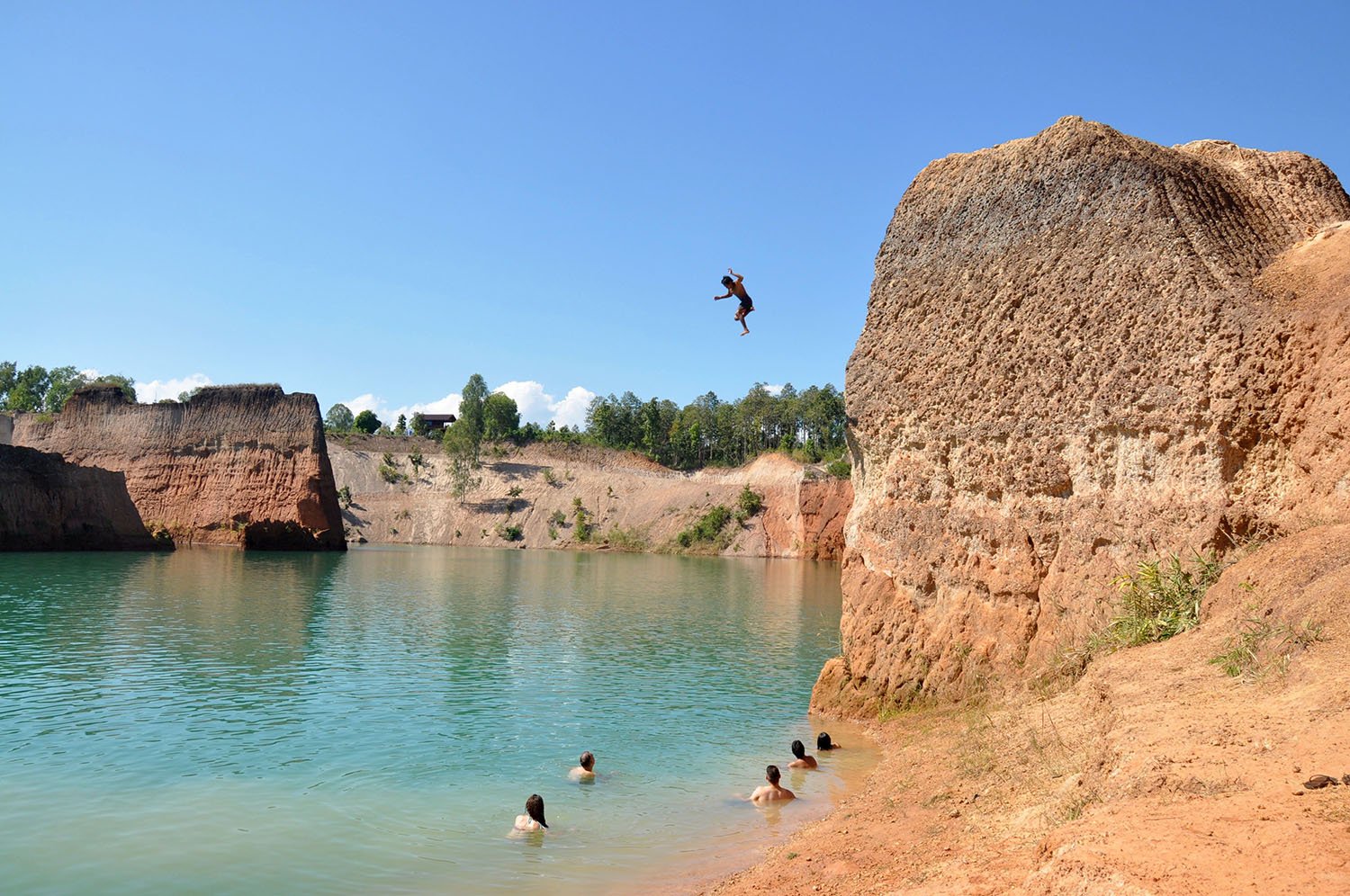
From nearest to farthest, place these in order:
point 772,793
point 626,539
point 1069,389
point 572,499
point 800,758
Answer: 1. point 772,793
2. point 1069,389
3. point 800,758
4. point 626,539
5. point 572,499

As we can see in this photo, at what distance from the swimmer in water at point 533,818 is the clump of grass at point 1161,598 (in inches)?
249

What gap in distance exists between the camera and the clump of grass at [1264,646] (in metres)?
7.08

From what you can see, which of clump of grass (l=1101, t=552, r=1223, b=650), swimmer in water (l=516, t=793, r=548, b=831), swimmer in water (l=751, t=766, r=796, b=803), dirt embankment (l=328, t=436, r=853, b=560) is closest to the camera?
clump of grass (l=1101, t=552, r=1223, b=650)

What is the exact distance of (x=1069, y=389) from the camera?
11.6 metres

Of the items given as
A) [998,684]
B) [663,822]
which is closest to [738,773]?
[663,822]

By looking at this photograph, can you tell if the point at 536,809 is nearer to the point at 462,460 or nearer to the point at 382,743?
the point at 382,743

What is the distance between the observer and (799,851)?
853 centimetres

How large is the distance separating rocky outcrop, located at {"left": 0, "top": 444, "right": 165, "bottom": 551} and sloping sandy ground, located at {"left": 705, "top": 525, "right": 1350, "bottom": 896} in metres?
53.2

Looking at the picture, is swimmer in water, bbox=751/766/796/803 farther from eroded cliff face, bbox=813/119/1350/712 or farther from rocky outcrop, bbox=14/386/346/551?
rocky outcrop, bbox=14/386/346/551

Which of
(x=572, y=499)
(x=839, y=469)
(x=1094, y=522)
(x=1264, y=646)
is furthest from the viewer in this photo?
(x=572, y=499)

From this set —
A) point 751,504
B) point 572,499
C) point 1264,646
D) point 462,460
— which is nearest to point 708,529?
point 751,504

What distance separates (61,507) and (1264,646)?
58.8 metres

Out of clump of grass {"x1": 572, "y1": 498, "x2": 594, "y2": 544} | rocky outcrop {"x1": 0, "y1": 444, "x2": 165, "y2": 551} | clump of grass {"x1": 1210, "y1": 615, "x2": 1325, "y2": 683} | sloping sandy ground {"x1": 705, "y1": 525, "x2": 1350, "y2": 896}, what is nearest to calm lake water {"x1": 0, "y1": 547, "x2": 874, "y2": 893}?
sloping sandy ground {"x1": 705, "y1": 525, "x2": 1350, "y2": 896}

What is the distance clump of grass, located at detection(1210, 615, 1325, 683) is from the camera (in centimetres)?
708
